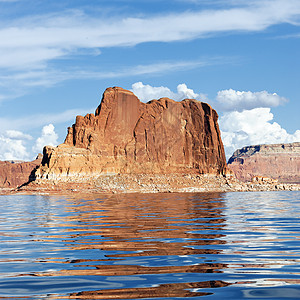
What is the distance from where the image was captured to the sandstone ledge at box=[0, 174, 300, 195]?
14712cm

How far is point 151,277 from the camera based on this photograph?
11383 millimetres

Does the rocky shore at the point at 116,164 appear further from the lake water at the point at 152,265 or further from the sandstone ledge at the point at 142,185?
the lake water at the point at 152,265

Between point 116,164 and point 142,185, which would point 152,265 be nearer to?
point 142,185

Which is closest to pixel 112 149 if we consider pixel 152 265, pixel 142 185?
pixel 142 185

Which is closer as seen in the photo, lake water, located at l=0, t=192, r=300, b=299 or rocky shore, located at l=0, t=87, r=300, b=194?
lake water, located at l=0, t=192, r=300, b=299

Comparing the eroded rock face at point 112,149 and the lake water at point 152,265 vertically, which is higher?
the eroded rock face at point 112,149

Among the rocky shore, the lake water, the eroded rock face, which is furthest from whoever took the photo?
the eroded rock face

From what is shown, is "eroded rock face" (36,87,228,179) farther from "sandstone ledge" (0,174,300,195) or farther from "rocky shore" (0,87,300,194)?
"sandstone ledge" (0,174,300,195)

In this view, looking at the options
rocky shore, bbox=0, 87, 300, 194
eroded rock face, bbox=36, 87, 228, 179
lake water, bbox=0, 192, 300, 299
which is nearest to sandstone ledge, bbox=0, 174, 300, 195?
rocky shore, bbox=0, 87, 300, 194

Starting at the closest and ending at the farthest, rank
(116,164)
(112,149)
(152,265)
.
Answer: (152,265) < (116,164) < (112,149)

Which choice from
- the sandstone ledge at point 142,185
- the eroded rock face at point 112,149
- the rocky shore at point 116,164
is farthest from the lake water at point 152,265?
the eroded rock face at point 112,149

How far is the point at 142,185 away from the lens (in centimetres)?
16638

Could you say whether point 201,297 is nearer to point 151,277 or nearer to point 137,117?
point 151,277

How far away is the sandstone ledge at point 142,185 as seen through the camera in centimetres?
14712
